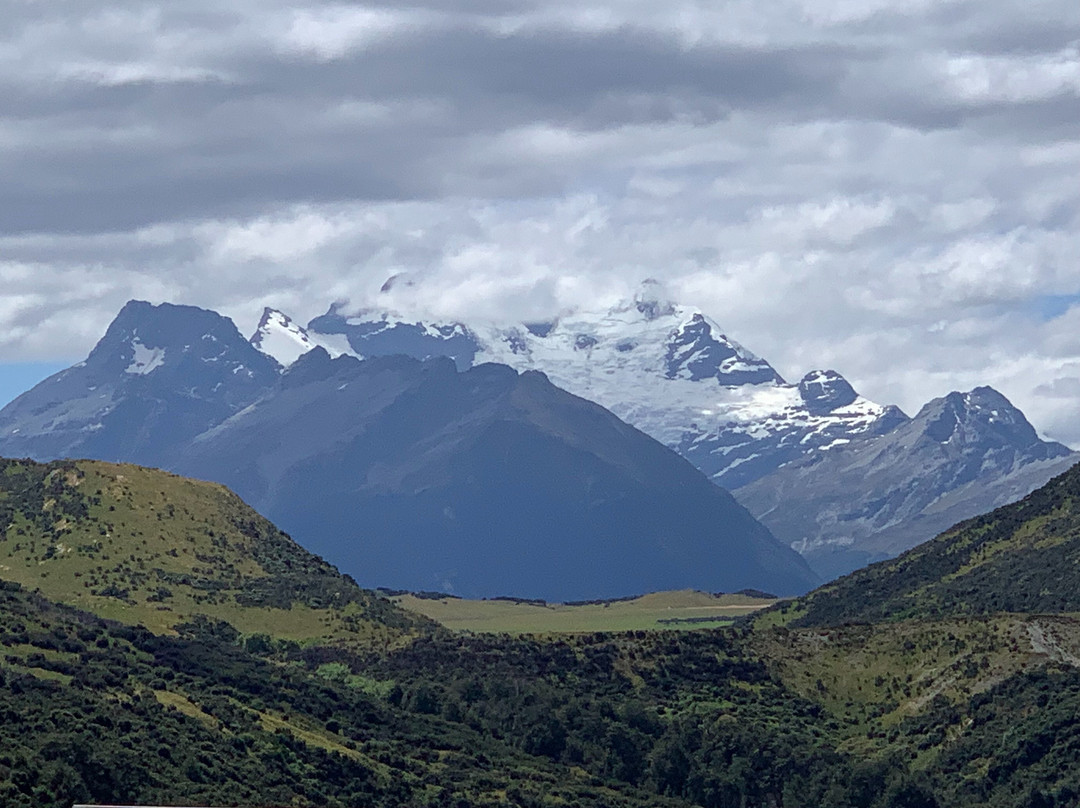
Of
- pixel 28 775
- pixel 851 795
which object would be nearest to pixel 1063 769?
pixel 851 795

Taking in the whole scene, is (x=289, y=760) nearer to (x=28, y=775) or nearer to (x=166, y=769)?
(x=166, y=769)

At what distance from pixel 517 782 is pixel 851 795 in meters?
34.8

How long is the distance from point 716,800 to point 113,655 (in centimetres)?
5937

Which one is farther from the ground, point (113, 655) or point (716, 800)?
point (113, 655)

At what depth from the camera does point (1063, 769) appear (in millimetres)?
193875

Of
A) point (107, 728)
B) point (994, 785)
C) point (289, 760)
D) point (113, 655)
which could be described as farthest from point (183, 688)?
point (994, 785)

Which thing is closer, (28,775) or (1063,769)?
(28,775)

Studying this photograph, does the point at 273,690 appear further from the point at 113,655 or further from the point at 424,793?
the point at 424,793

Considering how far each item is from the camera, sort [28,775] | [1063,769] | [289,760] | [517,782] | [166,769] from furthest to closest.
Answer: [1063,769], [517,782], [289,760], [166,769], [28,775]

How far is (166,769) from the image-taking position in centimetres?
14550

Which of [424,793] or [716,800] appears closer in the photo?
[424,793]

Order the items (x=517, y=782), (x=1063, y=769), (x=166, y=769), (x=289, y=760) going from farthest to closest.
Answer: (x=1063, y=769) < (x=517, y=782) < (x=289, y=760) < (x=166, y=769)

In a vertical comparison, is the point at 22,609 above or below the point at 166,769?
above

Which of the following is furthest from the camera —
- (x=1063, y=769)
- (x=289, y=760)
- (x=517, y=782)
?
(x=1063, y=769)
